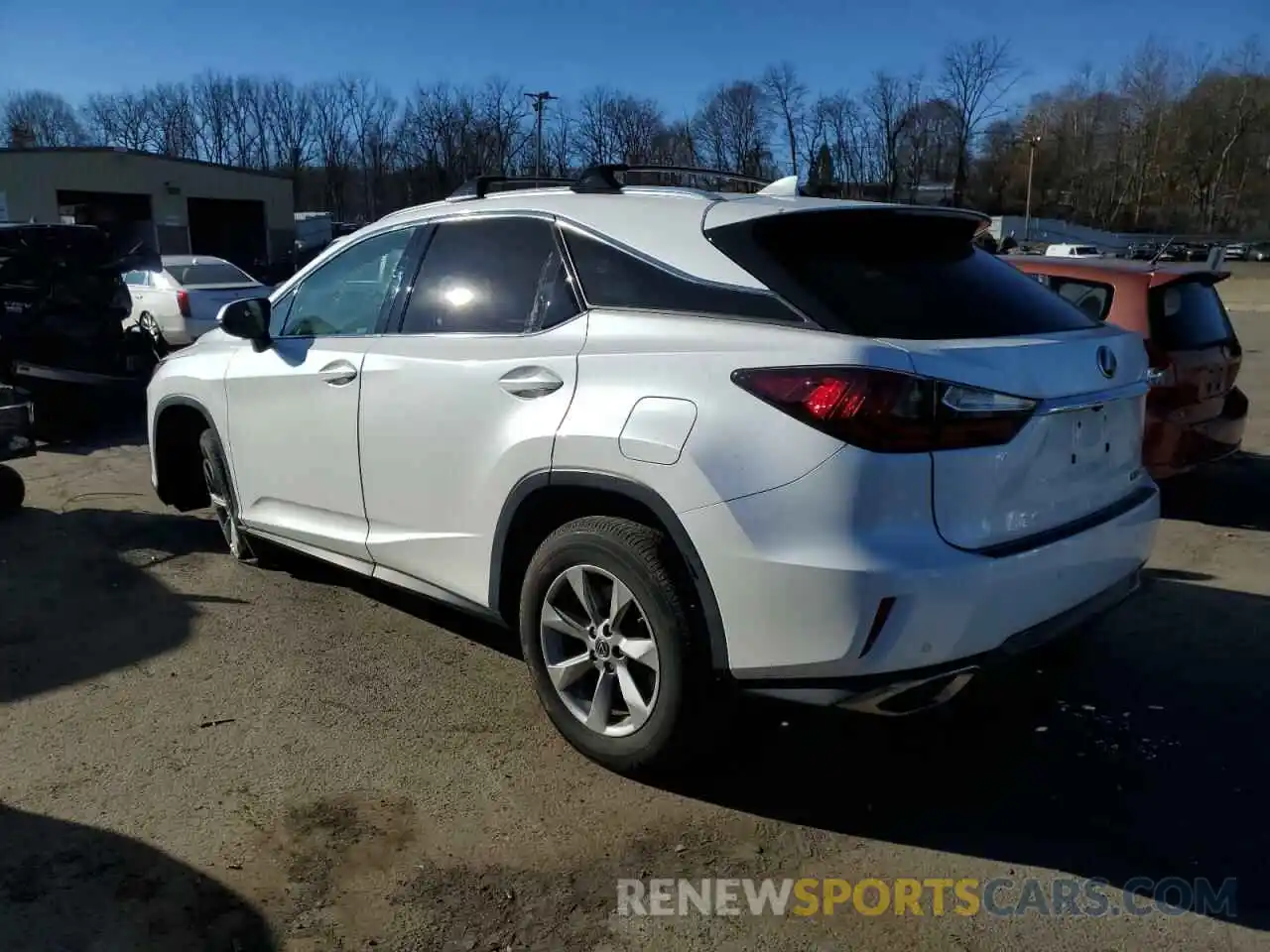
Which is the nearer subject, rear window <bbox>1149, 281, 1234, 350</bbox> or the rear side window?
rear window <bbox>1149, 281, 1234, 350</bbox>

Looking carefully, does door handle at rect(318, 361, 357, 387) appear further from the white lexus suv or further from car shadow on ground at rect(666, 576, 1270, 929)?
car shadow on ground at rect(666, 576, 1270, 929)

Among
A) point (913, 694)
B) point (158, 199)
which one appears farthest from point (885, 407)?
point (158, 199)

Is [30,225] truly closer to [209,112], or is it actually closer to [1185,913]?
[1185,913]

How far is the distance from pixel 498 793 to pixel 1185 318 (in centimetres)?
533

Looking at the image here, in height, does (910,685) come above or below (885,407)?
below

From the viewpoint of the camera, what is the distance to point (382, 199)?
89.6 m

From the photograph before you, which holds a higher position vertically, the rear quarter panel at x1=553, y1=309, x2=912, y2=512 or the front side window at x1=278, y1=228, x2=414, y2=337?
the front side window at x1=278, y1=228, x2=414, y2=337

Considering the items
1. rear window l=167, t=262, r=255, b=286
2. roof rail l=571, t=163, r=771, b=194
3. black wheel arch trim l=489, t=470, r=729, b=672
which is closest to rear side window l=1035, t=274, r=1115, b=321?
roof rail l=571, t=163, r=771, b=194

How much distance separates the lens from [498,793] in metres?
3.26

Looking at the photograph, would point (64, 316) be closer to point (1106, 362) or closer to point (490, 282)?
point (490, 282)

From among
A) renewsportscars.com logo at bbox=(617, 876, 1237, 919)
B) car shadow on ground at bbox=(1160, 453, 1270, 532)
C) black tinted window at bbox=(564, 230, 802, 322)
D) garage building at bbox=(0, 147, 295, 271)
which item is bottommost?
renewsportscars.com logo at bbox=(617, 876, 1237, 919)

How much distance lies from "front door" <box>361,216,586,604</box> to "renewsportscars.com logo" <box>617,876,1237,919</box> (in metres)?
1.30

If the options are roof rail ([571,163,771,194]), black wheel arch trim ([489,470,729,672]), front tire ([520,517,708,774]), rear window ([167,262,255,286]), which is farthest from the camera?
rear window ([167,262,255,286])

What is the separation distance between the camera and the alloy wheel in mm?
3158
